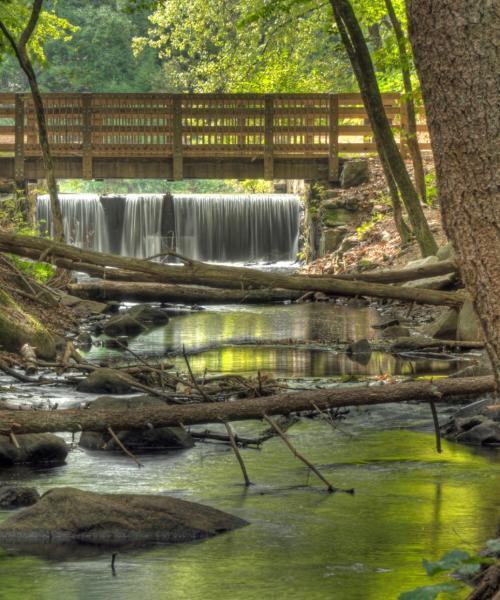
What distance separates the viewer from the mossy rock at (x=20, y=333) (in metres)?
13.0

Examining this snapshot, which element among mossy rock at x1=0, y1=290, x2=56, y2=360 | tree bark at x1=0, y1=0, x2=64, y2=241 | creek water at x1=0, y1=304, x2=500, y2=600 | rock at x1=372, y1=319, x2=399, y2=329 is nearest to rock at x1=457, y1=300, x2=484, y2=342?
rock at x1=372, y1=319, x2=399, y2=329

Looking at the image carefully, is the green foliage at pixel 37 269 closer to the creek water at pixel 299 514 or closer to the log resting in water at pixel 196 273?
the log resting in water at pixel 196 273

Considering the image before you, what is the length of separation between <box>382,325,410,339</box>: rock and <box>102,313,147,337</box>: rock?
11.2ft

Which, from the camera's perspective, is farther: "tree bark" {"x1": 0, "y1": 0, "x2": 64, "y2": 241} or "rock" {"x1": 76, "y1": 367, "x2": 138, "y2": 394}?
"tree bark" {"x1": 0, "y1": 0, "x2": 64, "y2": 241}

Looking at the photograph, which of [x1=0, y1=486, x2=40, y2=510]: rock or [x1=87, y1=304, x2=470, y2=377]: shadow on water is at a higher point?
[x1=0, y1=486, x2=40, y2=510]: rock

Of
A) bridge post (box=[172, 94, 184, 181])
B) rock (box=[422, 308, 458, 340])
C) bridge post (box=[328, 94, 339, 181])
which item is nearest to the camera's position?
rock (box=[422, 308, 458, 340])

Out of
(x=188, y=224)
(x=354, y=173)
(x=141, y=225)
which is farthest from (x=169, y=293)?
(x=141, y=225)

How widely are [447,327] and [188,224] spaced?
19.4 meters

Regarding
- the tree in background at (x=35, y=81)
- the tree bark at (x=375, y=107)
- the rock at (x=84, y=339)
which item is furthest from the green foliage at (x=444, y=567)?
the tree bark at (x=375, y=107)

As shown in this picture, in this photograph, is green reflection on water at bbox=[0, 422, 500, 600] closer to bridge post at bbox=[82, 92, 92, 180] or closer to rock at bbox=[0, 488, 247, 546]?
rock at bbox=[0, 488, 247, 546]

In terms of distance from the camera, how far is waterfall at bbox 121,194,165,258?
34.8 m

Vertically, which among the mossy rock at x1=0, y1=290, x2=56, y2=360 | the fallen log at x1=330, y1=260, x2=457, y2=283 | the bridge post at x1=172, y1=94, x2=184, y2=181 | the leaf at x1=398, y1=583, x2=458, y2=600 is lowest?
the mossy rock at x1=0, y1=290, x2=56, y2=360

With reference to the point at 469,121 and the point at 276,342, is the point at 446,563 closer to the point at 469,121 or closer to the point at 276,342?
the point at 469,121

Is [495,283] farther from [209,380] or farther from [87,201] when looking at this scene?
[87,201]
